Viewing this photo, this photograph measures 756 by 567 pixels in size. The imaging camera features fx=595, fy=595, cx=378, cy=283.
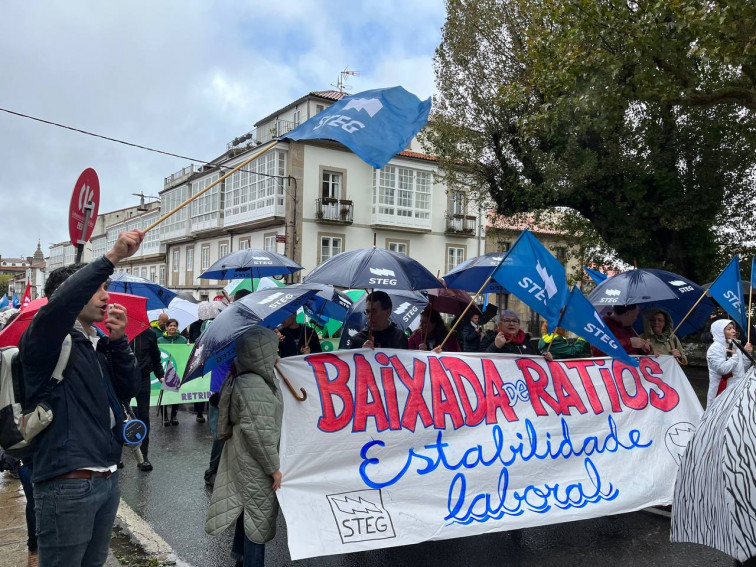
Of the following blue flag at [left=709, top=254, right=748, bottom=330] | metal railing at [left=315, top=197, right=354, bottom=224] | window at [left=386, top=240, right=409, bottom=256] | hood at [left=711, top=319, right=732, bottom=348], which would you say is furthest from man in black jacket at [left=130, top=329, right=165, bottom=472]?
window at [left=386, top=240, right=409, bottom=256]

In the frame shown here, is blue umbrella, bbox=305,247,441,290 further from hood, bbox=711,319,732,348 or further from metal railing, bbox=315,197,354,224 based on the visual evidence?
metal railing, bbox=315,197,354,224

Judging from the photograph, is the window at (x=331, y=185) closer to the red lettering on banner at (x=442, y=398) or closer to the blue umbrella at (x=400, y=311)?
the blue umbrella at (x=400, y=311)

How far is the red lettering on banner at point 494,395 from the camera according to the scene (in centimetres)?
466

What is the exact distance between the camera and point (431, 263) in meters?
35.4

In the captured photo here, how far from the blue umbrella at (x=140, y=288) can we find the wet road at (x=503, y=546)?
3.71 metres

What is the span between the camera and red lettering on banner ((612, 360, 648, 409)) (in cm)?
525

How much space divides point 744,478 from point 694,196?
14588 mm

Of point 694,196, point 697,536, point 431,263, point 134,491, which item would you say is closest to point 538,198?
point 694,196

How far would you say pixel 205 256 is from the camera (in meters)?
40.7

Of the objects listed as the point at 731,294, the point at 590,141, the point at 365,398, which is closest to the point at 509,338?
the point at 365,398

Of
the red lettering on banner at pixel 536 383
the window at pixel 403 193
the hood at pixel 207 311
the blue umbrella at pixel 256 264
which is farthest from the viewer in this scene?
the window at pixel 403 193

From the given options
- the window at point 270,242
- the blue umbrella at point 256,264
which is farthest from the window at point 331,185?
the blue umbrella at point 256,264

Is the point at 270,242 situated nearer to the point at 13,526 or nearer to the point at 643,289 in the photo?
the point at 643,289

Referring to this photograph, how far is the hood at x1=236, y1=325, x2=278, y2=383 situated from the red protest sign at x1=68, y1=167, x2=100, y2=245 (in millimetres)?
1102
